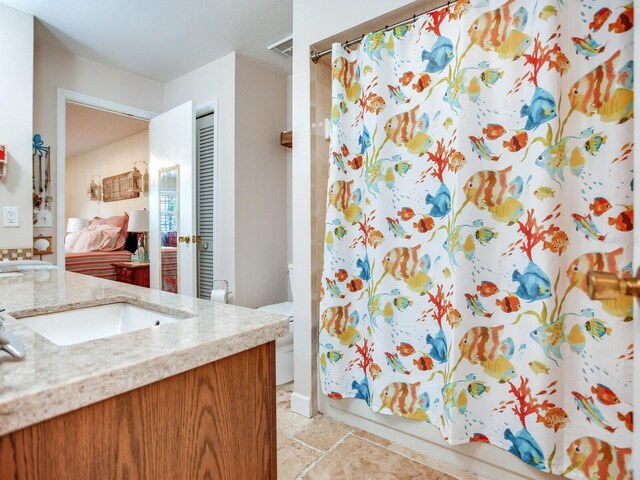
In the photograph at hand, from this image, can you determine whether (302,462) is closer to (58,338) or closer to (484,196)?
(58,338)

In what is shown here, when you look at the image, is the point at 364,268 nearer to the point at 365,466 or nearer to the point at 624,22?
the point at 365,466

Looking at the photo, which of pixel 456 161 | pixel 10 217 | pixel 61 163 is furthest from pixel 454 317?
pixel 61 163

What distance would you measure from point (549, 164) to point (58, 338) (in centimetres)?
160

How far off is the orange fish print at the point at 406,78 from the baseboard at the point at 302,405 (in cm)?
167

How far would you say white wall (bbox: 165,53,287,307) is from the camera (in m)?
2.88

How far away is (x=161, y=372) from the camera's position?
0.57 meters

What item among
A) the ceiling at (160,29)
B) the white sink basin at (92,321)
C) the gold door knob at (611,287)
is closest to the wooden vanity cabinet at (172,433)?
the white sink basin at (92,321)

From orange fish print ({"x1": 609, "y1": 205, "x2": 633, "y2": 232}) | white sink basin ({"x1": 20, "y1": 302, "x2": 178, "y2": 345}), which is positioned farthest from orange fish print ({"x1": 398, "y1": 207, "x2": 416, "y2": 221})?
white sink basin ({"x1": 20, "y1": 302, "x2": 178, "y2": 345})

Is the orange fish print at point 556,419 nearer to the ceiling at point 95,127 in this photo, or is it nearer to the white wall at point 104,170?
the ceiling at point 95,127

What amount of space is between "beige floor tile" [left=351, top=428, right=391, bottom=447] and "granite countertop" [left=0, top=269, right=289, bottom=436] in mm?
1213

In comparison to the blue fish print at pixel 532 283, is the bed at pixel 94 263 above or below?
below

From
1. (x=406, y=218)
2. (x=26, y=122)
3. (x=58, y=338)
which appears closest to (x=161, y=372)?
(x=58, y=338)

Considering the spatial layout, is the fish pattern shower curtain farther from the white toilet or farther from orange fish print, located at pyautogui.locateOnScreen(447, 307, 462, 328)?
the white toilet

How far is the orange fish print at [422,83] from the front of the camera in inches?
59.6
